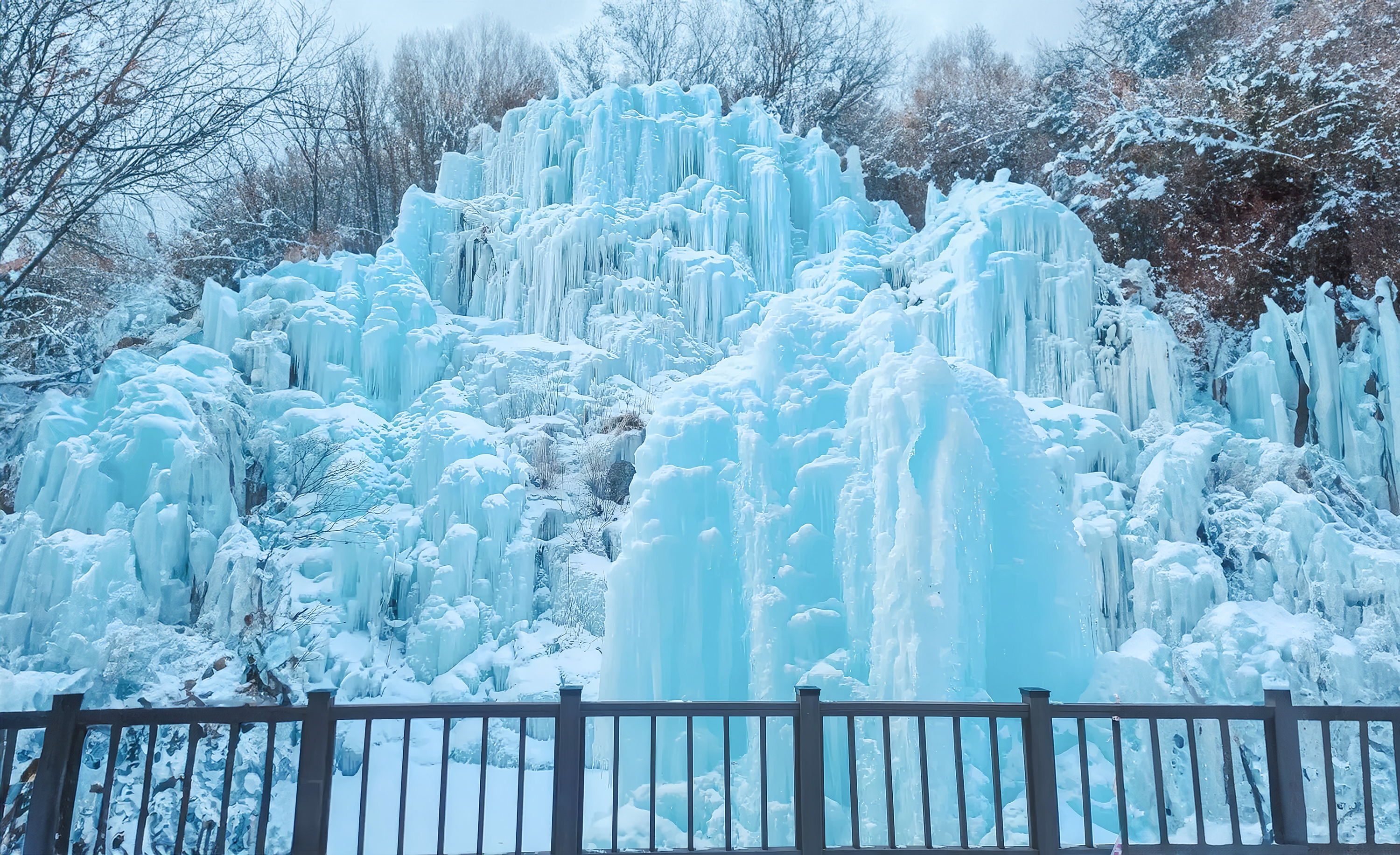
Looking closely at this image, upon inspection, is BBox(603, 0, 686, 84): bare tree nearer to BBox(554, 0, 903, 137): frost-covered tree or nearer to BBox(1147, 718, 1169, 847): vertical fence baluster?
BBox(554, 0, 903, 137): frost-covered tree

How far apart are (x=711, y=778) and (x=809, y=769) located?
2.50m

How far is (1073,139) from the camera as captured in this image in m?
12.7

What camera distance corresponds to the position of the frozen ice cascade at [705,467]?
5.34 m

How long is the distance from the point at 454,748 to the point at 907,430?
4.95 m

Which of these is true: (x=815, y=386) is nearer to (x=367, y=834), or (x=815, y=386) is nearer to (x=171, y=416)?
(x=367, y=834)

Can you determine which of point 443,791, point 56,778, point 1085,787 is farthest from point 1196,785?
point 56,778

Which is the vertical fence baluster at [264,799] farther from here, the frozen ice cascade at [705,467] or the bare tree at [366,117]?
the bare tree at [366,117]

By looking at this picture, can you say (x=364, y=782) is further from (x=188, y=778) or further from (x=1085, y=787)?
(x=1085, y=787)

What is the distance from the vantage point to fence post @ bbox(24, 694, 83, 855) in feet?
9.54

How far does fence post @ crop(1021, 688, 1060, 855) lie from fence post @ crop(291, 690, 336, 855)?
8.68ft

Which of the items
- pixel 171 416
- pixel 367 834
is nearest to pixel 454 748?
pixel 367 834

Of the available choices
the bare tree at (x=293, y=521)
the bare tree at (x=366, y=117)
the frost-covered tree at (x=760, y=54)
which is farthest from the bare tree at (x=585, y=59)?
the bare tree at (x=293, y=521)

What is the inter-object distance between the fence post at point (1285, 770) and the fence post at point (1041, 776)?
892mm

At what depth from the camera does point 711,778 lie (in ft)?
17.7
